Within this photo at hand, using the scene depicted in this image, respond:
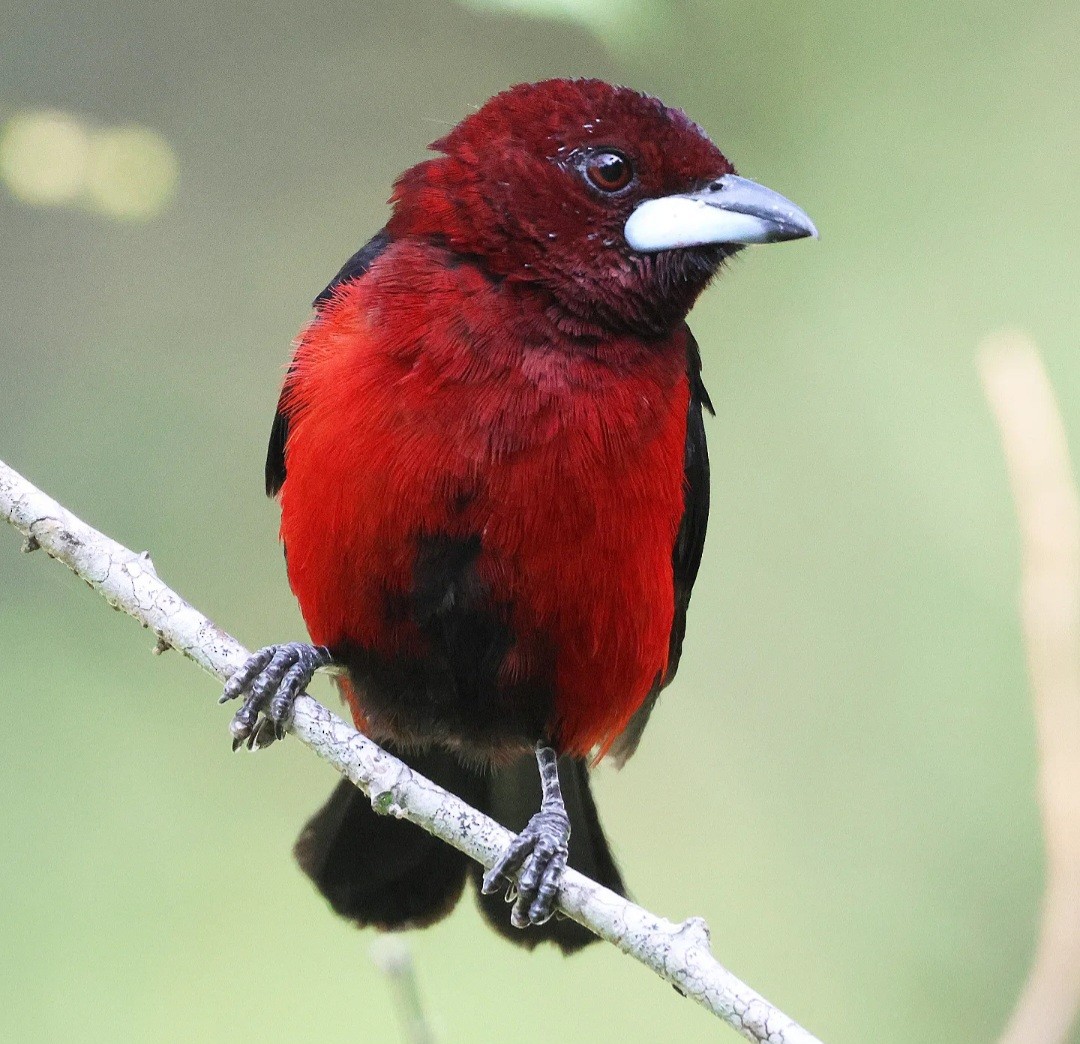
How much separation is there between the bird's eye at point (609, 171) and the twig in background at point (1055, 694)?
1389mm

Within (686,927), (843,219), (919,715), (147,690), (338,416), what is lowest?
(147,690)

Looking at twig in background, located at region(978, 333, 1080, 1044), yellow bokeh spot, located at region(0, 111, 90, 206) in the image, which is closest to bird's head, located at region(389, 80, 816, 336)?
twig in background, located at region(978, 333, 1080, 1044)

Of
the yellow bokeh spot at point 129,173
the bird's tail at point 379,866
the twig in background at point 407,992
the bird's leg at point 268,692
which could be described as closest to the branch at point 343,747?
the bird's leg at point 268,692

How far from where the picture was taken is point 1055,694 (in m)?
3.53

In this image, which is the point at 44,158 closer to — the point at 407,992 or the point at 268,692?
the point at 268,692

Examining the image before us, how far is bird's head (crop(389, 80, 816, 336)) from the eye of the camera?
9.66 feet

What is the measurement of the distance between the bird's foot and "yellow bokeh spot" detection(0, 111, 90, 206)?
2.50 metres

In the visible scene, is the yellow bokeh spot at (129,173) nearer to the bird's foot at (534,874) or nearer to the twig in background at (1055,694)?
the bird's foot at (534,874)

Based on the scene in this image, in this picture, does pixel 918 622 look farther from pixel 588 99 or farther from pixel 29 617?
pixel 29 617

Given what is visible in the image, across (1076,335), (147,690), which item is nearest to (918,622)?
(1076,335)

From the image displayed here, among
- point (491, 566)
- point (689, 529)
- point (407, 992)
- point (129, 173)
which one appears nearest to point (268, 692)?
point (491, 566)

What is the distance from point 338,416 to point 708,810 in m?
2.60

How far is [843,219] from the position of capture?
528 cm

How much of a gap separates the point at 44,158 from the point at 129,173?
9.7 inches
